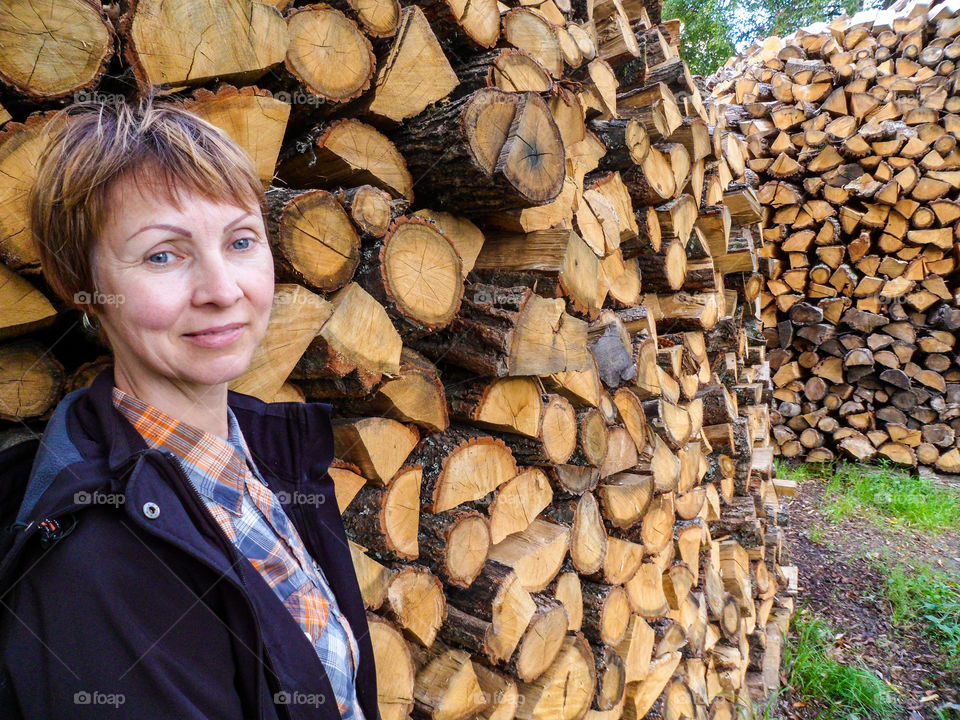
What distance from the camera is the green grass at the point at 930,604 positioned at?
11.4ft

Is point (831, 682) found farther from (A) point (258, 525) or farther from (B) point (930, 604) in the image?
(A) point (258, 525)

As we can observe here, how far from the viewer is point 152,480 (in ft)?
2.54

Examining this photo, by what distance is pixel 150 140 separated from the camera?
84cm

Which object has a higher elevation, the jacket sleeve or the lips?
the lips

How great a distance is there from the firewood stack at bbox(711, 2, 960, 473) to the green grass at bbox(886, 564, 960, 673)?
185 cm

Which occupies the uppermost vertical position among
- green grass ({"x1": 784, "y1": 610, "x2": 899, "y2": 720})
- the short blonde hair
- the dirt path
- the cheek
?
the short blonde hair

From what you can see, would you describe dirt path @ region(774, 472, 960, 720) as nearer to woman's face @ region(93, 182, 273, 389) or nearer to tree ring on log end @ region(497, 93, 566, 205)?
tree ring on log end @ region(497, 93, 566, 205)

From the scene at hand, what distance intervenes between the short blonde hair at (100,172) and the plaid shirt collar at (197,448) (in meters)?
0.17

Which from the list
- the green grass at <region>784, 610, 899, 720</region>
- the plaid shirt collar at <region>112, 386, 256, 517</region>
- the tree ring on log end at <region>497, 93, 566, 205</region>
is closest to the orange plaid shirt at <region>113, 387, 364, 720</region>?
the plaid shirt collar at <region>112, 386, 256, 517</region>

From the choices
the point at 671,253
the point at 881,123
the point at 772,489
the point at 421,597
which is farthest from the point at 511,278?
the point at 881,123

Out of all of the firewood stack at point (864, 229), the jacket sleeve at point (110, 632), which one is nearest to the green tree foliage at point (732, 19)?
the firewood stack at point (864, 229)

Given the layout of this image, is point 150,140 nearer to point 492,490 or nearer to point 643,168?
point 492,490

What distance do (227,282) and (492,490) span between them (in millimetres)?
980

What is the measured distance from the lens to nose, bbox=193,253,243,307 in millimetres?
854
